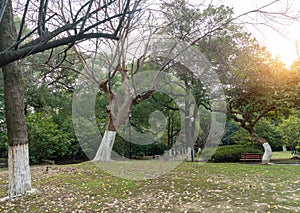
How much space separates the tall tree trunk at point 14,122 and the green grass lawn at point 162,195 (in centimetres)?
35

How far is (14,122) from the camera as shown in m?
4.65

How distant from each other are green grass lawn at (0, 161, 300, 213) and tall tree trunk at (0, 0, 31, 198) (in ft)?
1.14

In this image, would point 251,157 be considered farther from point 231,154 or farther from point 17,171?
point 17,171

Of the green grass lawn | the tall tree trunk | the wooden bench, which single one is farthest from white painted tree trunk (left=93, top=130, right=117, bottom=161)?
the wooden bench

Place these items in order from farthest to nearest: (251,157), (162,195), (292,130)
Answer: (292,130)
(251,157)
(162,195)

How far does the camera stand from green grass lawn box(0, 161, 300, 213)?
384cm

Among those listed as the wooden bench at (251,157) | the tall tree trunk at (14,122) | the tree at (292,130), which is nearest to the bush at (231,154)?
the wooden bench at (251,157)

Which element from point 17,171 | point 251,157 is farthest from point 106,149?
point 251,157

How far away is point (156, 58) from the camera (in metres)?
11.4

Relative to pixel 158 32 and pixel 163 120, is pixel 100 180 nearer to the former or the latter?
pixel 158 32

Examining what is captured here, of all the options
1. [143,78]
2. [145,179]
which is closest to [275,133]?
[143,78]

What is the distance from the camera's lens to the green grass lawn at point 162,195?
12.6ft

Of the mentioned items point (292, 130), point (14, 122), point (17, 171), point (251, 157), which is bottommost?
point (251, 157)

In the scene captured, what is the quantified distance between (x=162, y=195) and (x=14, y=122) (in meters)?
3.04
